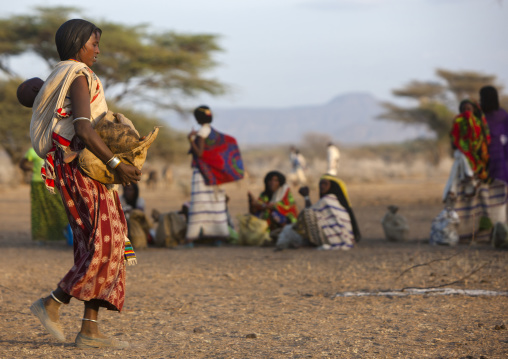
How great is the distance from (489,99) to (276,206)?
3323mm

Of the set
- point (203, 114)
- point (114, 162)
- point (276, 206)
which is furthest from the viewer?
point (276, 206)

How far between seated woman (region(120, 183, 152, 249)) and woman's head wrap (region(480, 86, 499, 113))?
4973mm

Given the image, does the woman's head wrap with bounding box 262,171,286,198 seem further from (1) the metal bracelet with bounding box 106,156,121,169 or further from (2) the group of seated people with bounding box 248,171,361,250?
(1) the metal bracelet with bounding box 106,156,121,169

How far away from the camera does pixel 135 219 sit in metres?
8.81

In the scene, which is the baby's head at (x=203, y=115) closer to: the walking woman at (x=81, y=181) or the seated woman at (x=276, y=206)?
the seated woman at (x=276, y=206)

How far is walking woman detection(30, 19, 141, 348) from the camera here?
11.5ft

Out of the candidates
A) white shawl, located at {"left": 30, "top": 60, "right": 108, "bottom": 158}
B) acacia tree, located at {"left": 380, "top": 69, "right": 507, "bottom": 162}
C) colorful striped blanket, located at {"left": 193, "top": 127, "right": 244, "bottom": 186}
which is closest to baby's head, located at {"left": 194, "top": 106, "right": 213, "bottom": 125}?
colorful striped blanket, located at {"left": 193, "top": 127, "right": 244, "bottom": 186}

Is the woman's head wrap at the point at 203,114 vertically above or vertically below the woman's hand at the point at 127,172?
above

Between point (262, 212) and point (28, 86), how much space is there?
608cm

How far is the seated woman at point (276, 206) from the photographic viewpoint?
31.0 feet

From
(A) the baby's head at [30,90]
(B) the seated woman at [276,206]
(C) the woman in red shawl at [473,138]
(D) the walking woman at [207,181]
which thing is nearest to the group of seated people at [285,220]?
(B) the seated woman at [276,206]

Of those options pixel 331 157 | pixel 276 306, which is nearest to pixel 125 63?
pixel 331 157

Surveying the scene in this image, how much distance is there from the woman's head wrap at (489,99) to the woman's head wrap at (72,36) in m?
6.88

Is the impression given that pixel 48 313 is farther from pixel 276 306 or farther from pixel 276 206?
pixel 276 206
